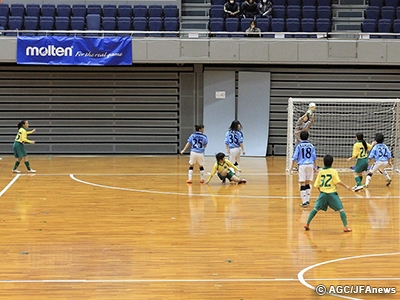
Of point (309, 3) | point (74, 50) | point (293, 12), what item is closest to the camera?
point (74, 50)

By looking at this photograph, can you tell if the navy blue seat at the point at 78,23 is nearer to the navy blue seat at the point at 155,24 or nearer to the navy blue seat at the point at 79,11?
the navy blue seat at the point at 79,11

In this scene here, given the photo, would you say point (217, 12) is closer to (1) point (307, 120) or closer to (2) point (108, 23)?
(2) point (108, 23)

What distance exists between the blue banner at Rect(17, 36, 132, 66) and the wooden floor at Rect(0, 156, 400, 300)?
20.2 feet

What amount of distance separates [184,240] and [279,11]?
602 inches

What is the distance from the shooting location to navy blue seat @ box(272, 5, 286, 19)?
23719 millimetres

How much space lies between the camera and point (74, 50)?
72.6ft

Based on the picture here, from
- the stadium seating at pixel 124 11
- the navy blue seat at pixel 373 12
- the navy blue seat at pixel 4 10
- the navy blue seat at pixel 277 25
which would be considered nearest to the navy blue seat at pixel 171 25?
the stadium seating at pixel 124 11

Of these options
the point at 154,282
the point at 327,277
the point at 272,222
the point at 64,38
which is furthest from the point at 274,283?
the point at 64,38

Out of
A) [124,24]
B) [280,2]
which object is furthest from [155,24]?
[280,2]

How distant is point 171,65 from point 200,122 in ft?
7.48

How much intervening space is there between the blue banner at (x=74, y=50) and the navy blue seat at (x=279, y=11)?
546 cm

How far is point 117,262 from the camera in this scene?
344 inches

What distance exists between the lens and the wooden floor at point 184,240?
7.67 metres

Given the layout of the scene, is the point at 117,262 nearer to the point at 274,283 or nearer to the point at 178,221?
the point at 274,283
